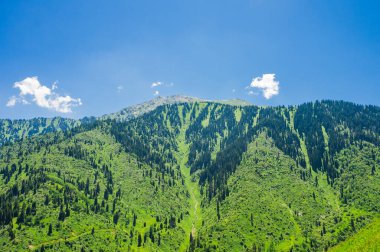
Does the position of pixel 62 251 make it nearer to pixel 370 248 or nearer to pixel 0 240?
pixel 0 240

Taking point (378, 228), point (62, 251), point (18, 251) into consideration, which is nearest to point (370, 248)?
point (378, 228)

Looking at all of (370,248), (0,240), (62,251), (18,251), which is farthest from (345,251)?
(0,240)

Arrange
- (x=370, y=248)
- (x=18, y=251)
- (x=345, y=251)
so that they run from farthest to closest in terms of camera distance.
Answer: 1. (x=18, y=251)
2. (x=345, y=251)
3. (x=370, y=248)

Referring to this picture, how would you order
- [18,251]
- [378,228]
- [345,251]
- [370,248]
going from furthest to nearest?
1. [18,251]
2. [378,228]
3. [345,251]
4. [370,248]

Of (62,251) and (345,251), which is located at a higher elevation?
(345,251)

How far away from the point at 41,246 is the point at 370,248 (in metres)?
183

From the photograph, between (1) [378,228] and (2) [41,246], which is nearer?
(1) [378,228]

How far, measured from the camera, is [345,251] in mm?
149500

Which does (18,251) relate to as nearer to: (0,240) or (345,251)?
(0,240)

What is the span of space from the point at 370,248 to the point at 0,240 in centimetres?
20706

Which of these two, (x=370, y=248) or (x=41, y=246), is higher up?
(x=370, y=248)

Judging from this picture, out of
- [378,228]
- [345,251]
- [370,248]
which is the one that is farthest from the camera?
[378,228]

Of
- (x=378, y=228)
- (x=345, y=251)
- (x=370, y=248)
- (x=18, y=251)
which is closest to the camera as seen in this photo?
(x=370, y=248)

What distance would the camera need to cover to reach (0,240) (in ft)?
652
